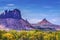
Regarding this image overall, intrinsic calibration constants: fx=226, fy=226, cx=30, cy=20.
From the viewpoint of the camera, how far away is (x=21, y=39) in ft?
51.8

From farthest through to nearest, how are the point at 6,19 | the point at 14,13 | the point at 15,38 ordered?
1. the point at 6,19
2. the point at 14,13
3. the point at 15,38

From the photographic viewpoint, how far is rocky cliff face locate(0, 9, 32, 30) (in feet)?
66.8

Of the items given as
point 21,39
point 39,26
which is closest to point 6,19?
point 39,26

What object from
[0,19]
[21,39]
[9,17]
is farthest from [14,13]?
[21,39]

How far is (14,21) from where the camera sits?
822 inches

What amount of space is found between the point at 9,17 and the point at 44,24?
11.9 feet

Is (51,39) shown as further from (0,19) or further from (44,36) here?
(0,19)

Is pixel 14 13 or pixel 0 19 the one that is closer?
pixel 14 13

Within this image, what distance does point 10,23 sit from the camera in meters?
20.7

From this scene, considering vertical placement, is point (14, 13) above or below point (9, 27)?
above

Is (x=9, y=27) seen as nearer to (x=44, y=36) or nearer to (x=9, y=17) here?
(x=9, y=17)

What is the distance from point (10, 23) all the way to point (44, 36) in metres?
5.42

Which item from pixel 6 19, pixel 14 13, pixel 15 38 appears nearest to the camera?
pixel 15 38

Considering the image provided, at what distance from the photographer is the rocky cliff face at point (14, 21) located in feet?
66.8
